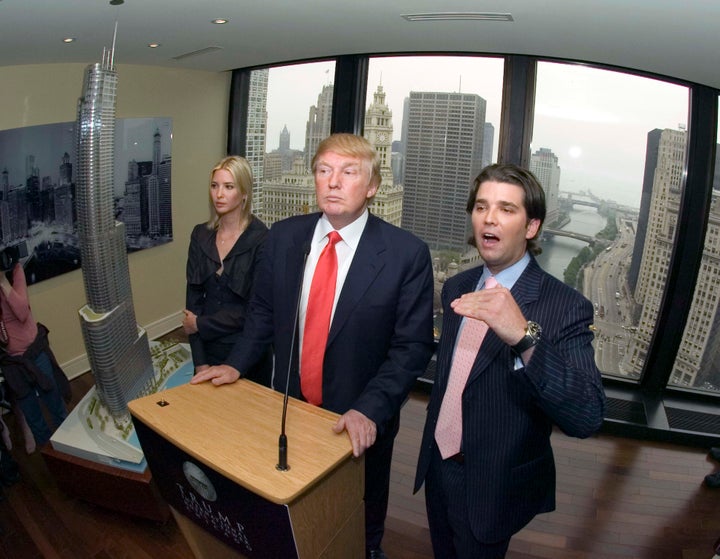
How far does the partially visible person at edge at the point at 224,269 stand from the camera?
9.24 feet

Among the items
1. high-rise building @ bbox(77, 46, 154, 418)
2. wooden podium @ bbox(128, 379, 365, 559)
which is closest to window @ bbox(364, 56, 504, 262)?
high-rise building @ bbox(77, 46, 154, 418)

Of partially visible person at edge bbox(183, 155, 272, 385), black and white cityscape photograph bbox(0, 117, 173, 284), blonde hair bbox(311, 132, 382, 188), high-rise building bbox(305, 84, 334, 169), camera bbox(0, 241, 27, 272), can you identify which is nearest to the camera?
blonde hair bbox(311, 132, 382, 188)

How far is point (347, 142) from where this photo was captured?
6.29 ft

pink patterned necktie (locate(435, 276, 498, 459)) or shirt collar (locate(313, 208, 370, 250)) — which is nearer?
pink patterned necktie (locate(435, 276, 498, 459))

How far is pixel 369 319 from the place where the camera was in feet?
6.38

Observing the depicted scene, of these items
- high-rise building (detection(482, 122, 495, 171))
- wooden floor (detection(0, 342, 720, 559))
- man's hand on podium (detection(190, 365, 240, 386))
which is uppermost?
high-rise building (detection(482, 122, 495, 171))

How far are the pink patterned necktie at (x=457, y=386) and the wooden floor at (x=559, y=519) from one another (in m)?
1.34

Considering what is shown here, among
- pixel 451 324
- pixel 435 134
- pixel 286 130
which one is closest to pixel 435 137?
pixel 435 134

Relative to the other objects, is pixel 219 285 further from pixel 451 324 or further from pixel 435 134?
pixel 435 134

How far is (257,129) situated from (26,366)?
3.29m

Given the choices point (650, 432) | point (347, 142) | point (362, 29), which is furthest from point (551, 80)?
point (347, 142)

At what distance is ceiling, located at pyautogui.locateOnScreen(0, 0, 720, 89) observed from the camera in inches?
102

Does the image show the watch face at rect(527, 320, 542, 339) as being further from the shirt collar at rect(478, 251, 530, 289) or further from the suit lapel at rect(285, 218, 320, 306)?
the suit lapel at rect(285, 218, 320, 306)

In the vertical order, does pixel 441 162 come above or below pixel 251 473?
above
